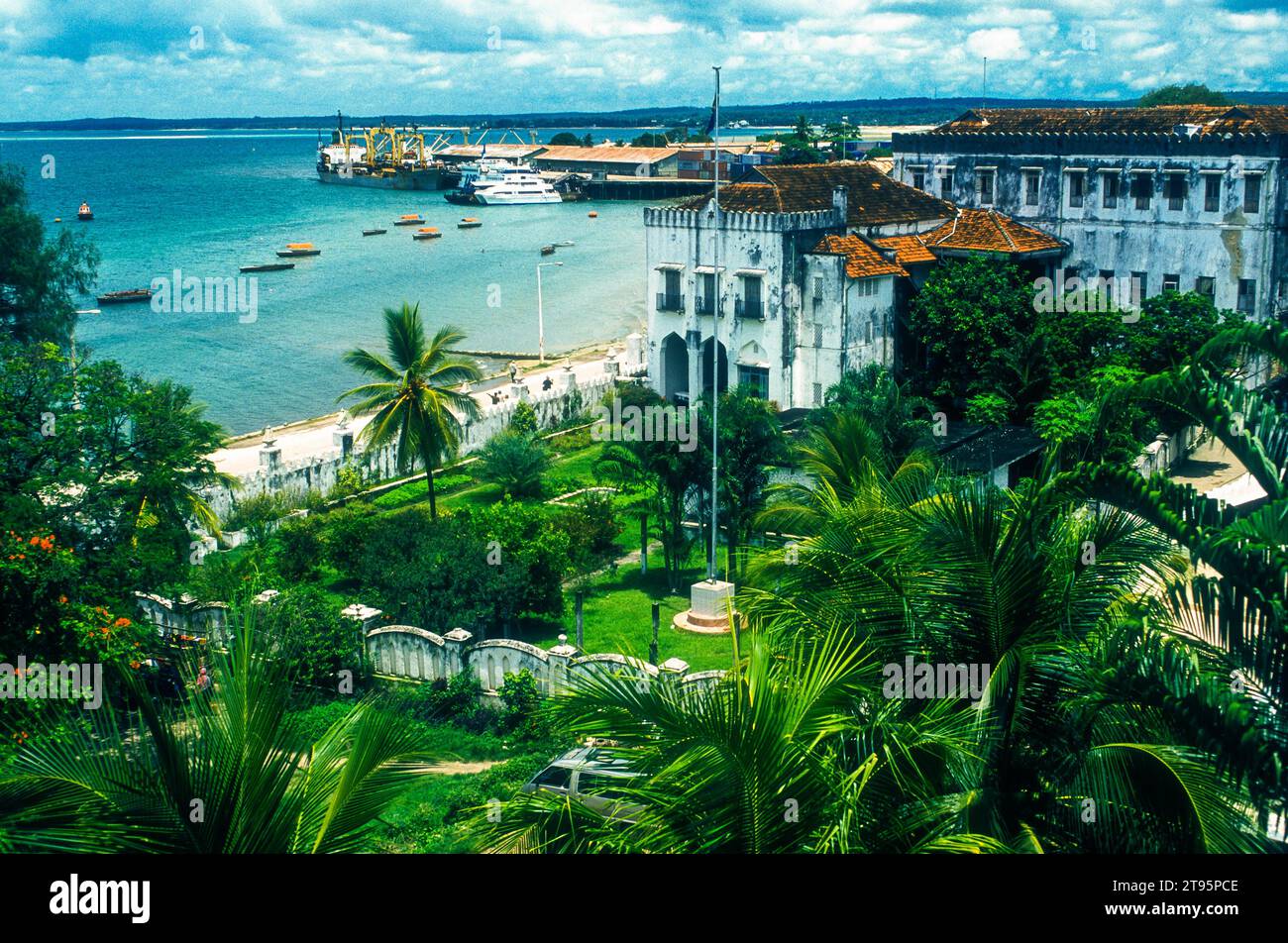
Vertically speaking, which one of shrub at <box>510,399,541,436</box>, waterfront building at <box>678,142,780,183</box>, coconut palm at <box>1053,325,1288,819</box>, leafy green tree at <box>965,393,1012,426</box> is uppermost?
waterfront building at <box>678,142,780,183</box>

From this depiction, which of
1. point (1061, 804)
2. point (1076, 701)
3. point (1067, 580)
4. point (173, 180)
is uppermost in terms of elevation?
point (173, 180)

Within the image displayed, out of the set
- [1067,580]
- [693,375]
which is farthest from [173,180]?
[1067,580]

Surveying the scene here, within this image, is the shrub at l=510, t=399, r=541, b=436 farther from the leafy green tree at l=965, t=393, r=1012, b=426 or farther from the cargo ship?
the cargo ship

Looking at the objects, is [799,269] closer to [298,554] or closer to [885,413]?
[885,413]

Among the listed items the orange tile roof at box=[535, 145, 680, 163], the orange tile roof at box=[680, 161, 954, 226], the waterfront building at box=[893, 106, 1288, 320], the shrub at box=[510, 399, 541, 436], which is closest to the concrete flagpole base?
the shrub at box=[510, 399, 541, 436]

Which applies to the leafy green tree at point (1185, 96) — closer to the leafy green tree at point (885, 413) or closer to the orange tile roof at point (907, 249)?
the orange tile roof at point (907, 249)

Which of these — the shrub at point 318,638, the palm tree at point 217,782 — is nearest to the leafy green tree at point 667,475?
the shrub at point 318,638

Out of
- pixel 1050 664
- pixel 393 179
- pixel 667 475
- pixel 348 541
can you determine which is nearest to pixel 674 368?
pixel 667 475
